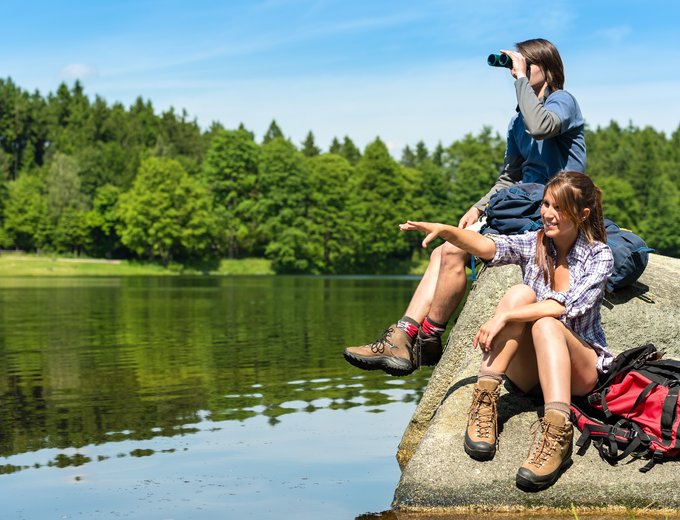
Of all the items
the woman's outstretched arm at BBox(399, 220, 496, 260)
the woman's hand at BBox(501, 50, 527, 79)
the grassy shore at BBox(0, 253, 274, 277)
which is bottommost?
the grassy shore at BBox(0, 253, 274, 277)

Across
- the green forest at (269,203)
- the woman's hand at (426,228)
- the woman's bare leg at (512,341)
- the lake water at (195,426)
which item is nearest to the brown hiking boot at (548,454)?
the woman's bare leg at (512,341)

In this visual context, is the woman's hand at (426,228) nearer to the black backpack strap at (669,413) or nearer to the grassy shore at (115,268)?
the black backpack strap at (669,413)

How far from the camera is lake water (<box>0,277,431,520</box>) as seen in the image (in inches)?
247

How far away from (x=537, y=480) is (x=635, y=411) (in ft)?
2.47

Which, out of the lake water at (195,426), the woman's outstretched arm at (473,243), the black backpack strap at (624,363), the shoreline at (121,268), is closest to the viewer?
the black backpack strap at (624,363)

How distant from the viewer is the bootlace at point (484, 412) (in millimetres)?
5742

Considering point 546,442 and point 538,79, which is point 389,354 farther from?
point 538,79

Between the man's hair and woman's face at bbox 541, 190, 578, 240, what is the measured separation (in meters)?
1.43

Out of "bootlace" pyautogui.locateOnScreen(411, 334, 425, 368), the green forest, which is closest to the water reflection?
"bootlace" pyautogui.locateOnScreen(411, 334, 425, 368)

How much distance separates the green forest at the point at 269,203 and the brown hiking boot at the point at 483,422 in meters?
78.7

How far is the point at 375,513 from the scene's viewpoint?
5.91 metres

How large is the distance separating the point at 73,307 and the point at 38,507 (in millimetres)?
23560

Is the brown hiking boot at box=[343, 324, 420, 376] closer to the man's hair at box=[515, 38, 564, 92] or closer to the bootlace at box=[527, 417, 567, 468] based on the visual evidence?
the bootlace at box=[527, 417, 567, 468]

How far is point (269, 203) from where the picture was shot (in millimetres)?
90312
